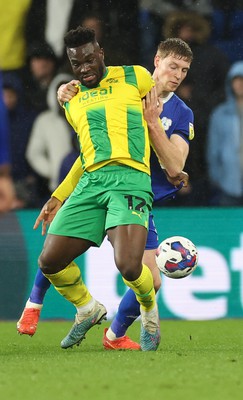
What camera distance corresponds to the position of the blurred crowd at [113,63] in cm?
1125

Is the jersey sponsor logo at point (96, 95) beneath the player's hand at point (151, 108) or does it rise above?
above

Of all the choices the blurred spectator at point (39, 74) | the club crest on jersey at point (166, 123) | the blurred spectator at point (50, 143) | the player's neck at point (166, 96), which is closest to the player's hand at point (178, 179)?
the club crest on jersey at point (166, 123)

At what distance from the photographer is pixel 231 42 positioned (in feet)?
37.1

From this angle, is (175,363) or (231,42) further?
(231,42)

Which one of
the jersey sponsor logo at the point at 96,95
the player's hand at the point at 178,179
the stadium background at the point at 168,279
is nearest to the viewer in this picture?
the jersey sponsor logo at the point at 96,95

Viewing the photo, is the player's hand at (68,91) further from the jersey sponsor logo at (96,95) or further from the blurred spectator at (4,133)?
the blurred spectator at (4,133)

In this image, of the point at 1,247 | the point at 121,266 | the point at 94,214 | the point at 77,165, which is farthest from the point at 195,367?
the point at 1,247

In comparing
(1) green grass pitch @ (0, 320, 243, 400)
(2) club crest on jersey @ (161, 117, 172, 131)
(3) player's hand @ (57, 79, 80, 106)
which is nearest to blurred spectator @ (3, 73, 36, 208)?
(1) green grass pitch @ (0, 320, 243, 400)

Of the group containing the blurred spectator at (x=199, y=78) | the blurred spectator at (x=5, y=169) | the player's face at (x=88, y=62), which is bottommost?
the blurred spectator at (x=5, y=169)

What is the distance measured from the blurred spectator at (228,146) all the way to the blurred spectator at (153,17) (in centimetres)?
71

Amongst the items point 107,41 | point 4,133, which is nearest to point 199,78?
point 107,41

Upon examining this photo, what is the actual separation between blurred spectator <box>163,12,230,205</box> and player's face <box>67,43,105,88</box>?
14.8ft

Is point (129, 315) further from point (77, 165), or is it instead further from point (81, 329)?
point (77, 165)

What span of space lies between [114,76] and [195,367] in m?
2.07
